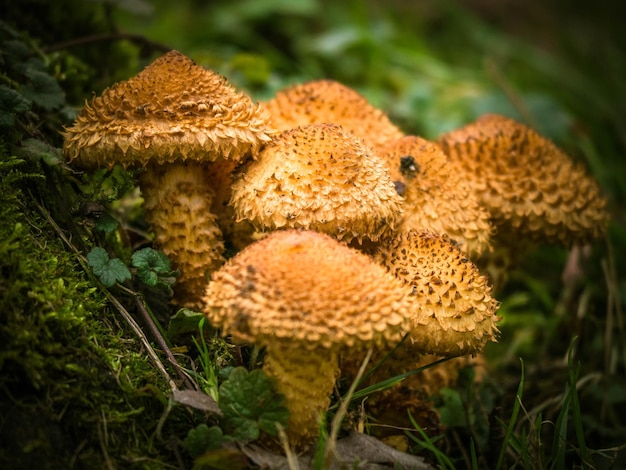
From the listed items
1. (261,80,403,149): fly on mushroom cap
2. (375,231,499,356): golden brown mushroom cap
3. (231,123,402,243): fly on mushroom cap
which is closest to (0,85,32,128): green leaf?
(231,123,402,243): fly on mushroom cap

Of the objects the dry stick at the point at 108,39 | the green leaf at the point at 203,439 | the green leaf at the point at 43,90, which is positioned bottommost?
the green leaf at the point at 203,439

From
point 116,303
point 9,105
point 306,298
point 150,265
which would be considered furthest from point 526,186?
point 9,105

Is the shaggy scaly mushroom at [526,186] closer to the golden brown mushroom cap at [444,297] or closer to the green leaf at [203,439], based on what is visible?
the golden brown mushroom cap at [444,297]

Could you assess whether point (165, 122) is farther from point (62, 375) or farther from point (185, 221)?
point (62, 375)

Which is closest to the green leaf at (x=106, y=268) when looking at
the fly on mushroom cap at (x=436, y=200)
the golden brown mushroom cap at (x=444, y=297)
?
the golden brown mushroom cap at (x=444, y=297)

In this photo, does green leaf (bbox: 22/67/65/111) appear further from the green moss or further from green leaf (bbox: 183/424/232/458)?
green leaf (bbox: 183/424/232/458)
